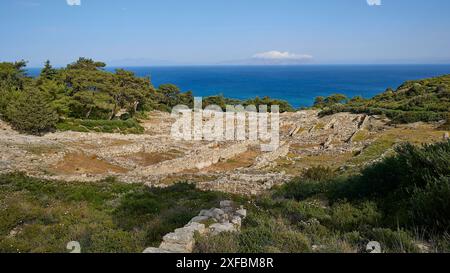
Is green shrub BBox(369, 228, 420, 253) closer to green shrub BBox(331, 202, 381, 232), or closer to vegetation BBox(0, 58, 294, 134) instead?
green shrub BBox(331, 202, 381, 232)

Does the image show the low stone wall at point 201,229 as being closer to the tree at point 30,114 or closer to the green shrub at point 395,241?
the green shrub at point 395,241

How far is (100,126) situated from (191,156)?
15218 mm

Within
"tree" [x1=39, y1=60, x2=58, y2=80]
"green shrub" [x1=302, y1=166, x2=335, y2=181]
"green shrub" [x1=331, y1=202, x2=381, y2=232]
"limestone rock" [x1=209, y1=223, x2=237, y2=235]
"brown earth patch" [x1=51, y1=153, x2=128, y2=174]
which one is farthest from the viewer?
"tree" [x1=39, y1=60, x2=58, y2=80]

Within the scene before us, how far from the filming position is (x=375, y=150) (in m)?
24.3

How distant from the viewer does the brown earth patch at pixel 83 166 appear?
2033 cm

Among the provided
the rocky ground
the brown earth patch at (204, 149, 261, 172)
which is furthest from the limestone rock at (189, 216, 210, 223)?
the brown earth patch at (204, 149, 261, 172)

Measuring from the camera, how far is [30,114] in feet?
93.4

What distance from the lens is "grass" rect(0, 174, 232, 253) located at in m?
7.65

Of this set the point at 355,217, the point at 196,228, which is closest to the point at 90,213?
the point at 196,228

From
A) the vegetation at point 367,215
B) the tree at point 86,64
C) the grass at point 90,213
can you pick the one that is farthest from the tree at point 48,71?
the vegetation at point 367,215

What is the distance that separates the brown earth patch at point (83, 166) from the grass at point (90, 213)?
5.02 m

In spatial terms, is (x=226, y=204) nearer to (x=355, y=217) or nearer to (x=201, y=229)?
(x=201, y=229)
